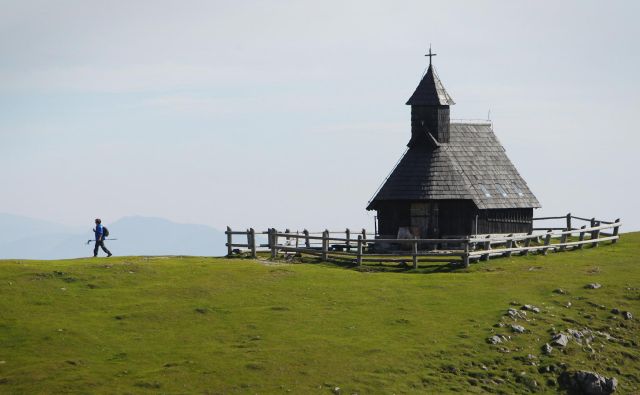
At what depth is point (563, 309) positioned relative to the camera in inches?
2064

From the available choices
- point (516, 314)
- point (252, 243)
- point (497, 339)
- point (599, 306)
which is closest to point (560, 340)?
point (497, 339)

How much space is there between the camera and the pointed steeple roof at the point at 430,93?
247 feet

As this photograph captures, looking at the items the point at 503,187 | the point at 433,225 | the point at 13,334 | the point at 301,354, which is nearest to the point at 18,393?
the point at 13,334

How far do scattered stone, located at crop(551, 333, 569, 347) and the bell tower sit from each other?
2815 cm

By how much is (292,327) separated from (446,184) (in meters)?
26.0

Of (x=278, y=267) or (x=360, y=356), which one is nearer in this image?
(x=360, y=356)

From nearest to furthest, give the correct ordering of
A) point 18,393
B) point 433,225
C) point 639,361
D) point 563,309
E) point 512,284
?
point 18,393
point 639,361
point 563,309
point 512,284
point 433,225

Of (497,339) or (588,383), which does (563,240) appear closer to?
(497,339)

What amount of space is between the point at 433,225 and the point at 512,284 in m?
15.0

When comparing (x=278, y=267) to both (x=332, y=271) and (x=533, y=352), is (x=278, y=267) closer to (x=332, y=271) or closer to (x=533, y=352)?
(x=332, y=271)

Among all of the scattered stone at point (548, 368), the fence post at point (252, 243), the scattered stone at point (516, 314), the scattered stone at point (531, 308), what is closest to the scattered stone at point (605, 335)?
the scattered stone at point (531, 308)

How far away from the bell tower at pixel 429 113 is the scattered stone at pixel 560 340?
92.4ft

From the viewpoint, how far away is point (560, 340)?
47.8m

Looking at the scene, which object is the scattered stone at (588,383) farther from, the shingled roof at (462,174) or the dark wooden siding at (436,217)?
the dark wooden siding at (436,217)
